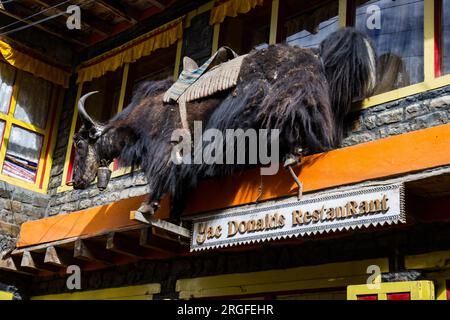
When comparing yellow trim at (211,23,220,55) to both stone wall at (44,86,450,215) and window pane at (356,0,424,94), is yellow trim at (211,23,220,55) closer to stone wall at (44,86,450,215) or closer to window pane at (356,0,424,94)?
window pane at (356,0,424,94)

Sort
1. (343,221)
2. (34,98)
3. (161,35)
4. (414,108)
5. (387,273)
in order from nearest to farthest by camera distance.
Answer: (343,221)
(387,273)
(414,108)
(161,35)
(34,98)

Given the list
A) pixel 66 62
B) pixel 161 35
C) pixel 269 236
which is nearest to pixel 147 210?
pixel 269 236

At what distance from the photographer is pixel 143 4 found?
32.9 ft

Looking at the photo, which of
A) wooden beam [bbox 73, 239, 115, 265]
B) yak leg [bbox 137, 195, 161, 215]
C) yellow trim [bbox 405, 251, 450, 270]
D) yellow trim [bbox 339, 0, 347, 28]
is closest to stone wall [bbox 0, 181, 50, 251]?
wooden beam [bbox 73, 239, 115, 265]

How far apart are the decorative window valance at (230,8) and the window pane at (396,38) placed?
159cm

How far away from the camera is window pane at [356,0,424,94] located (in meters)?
6.82

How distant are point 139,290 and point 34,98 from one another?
408cm

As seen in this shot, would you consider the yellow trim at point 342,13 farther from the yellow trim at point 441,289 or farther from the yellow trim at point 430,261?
the yellow trim at point 441,289

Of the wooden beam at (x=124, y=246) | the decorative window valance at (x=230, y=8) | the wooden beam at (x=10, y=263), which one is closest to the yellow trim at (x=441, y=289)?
the wooden beam at (x=124, y=246)

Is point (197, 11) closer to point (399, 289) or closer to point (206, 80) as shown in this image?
point (206, 80)

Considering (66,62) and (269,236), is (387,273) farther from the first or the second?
(66,62)

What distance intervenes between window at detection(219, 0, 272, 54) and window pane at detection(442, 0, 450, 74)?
2.31 meters

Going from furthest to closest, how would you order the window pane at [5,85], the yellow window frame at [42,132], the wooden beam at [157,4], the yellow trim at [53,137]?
the yellow trim at [53,137]
the window pane at [5,85]
the yellow window frame at [42,132]
the wooden beam at [157,4]

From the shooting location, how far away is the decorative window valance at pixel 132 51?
9.53 meters
